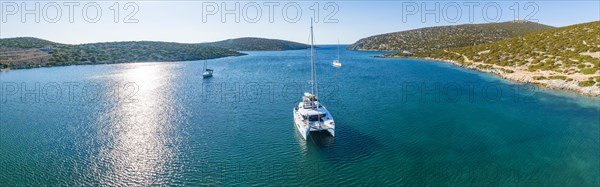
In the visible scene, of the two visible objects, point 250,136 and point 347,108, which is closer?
point 250,136

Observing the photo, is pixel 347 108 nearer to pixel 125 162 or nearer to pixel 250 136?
pixel 250 136

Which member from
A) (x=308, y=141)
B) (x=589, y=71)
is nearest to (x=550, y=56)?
(x=589, y=71)

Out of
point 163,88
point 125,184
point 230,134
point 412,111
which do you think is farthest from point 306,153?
point 163,88

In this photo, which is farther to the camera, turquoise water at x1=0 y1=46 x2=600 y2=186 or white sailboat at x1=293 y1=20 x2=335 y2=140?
white sailboat at x1=293 y1=20 x2=335 y2=140

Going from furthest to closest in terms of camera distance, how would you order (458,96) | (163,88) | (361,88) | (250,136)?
(163,88) < (361,88) < (458,96) < (250,136)

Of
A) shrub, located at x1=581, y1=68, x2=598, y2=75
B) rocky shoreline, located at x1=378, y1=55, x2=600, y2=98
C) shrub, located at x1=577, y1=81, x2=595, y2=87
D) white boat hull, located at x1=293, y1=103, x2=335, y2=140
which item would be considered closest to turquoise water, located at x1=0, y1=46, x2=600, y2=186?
white boat hull, located at x1=293, y1=103, x2=335, y2=140

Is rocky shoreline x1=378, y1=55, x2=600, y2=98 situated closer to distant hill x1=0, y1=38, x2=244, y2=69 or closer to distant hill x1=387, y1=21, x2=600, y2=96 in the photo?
distant hill x1=387, y1=21, x2=600, y2=96
